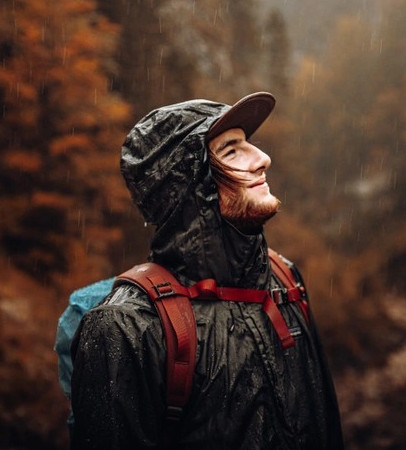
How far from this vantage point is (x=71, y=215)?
5723mm

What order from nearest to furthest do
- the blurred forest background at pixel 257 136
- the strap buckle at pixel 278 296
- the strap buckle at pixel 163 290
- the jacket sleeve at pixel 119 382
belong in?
the jacket sleeve at pixel 119 382
the strap buckle at pixel 163 290
the strap buckle at pixel 278 296
the blurred forest background at pixel 257 136

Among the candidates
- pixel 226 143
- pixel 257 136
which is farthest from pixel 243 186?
pixel 257 136

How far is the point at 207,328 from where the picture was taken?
6.69ft

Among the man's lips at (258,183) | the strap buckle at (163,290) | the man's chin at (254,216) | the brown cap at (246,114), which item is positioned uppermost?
the brown cap at (246,114)

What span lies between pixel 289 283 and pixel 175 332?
2.04ft

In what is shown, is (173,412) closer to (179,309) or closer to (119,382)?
(119,382)

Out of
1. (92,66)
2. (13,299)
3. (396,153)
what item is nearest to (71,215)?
(13,299)

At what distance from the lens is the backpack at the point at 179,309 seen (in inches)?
75.2

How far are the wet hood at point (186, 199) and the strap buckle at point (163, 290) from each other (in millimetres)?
100

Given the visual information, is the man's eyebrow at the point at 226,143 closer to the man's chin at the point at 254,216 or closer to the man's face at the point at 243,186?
the man's face at the point at 243,186

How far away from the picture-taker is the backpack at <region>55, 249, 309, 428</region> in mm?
1909

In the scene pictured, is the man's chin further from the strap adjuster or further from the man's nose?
the strap adjuster

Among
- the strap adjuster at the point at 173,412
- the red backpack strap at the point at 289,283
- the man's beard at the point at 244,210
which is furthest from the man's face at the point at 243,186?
the strap adjuster at the point at 173,412

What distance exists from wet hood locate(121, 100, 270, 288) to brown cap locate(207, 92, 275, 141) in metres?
0.04
